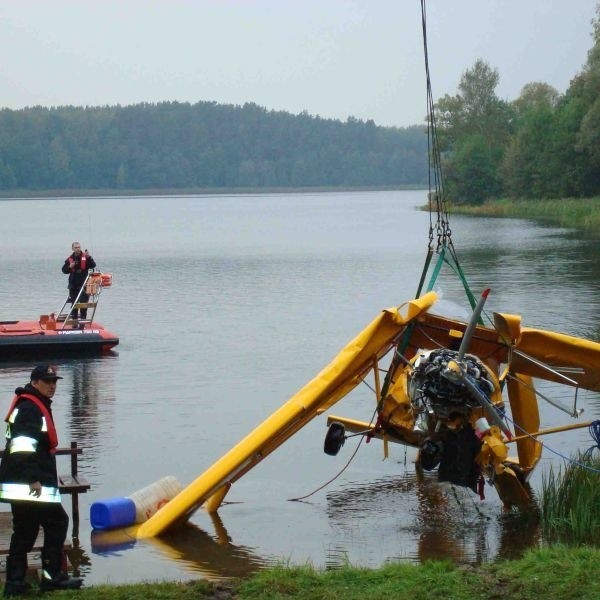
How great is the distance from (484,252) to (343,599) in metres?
49.3

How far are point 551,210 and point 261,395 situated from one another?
271 feet

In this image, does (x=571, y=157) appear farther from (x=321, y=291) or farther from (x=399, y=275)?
(x=321, y=291)

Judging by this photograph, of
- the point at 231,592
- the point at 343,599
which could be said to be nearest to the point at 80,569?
the point at 231,592

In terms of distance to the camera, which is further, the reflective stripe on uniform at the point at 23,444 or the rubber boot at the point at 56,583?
the rubber boot at the point at 56,583

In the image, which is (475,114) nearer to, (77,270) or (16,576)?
(77,270)

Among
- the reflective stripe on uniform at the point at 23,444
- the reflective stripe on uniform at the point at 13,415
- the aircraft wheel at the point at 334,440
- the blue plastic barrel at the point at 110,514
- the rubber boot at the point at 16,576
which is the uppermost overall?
the reflective stripe on uniform at the point at 13,415

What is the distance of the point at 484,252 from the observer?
5697cm

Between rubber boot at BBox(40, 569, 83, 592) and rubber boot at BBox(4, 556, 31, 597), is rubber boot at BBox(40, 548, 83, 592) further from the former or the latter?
rubber boot at BBox(4, 556, 31, 597)

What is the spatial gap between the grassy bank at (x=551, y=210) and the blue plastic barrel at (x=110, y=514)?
60888 millimetres

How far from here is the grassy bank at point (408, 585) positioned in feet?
28.5

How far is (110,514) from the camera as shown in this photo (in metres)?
11.9

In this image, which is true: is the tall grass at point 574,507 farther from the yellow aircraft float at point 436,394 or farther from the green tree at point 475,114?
the green tree at point 475,114

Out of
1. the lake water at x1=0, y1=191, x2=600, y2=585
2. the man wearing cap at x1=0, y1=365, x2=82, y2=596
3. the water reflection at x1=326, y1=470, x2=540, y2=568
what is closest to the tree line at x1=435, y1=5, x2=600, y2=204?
the lake water at x1=0, y1=191, x2=600, y2=585

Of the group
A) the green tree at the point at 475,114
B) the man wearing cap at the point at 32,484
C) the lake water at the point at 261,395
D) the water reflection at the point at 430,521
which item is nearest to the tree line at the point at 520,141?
the green tree at the point at 475,114
